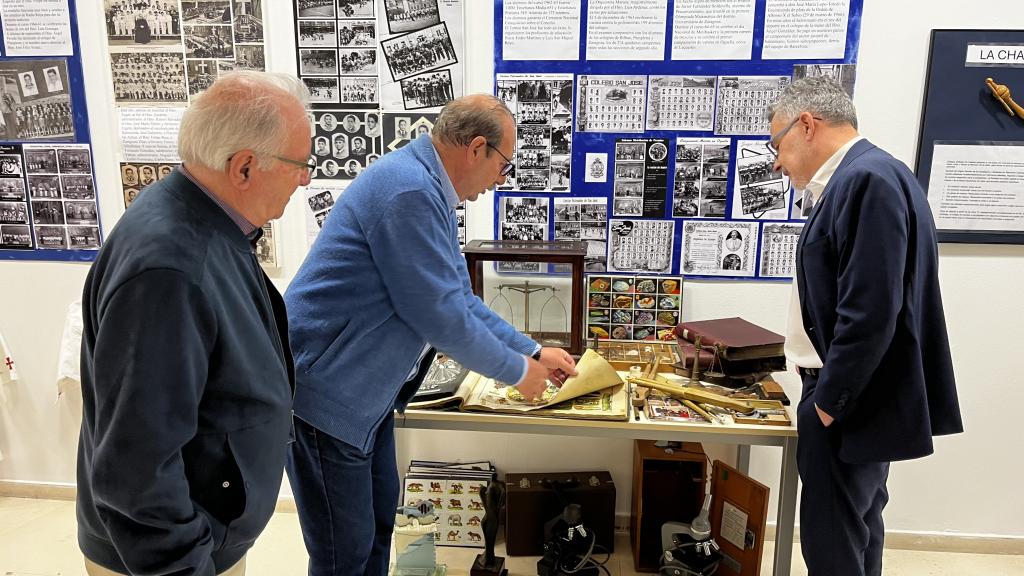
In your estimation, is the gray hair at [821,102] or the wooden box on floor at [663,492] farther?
the wooden box on floor at [663,492]

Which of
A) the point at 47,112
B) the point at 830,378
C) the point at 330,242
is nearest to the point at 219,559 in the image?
the point at 330,242

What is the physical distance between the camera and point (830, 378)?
1.63 meters

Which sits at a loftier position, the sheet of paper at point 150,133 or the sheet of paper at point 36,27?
the sheet of paper at point 36,27

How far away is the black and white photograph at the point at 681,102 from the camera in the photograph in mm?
2391

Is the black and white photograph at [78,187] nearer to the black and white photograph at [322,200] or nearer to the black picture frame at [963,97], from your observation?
the black and white photograph at [322,200]

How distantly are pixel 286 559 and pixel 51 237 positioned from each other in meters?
1.60

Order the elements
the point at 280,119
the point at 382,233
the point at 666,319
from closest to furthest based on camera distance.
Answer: the point at 280,119 → the point at 382,233 → the point at 666,319

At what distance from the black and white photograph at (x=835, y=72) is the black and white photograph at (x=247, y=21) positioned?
1910mm

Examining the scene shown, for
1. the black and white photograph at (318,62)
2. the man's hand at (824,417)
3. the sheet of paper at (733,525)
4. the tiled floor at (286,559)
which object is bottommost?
the tiled floor at (286,559)

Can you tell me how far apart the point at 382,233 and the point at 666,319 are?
1355 mm

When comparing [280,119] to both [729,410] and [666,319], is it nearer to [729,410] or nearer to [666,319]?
[729,410]

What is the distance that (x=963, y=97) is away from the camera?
7.48 feet

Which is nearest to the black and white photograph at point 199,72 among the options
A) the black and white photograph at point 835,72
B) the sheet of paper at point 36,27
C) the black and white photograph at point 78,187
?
the sheet of paper at point 36,27

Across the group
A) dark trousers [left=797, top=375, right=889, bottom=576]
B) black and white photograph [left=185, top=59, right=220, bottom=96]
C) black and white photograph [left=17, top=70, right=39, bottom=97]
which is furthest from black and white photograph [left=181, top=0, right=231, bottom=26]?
dark trousers [left=797, top=375, right=889, bottom=576]
